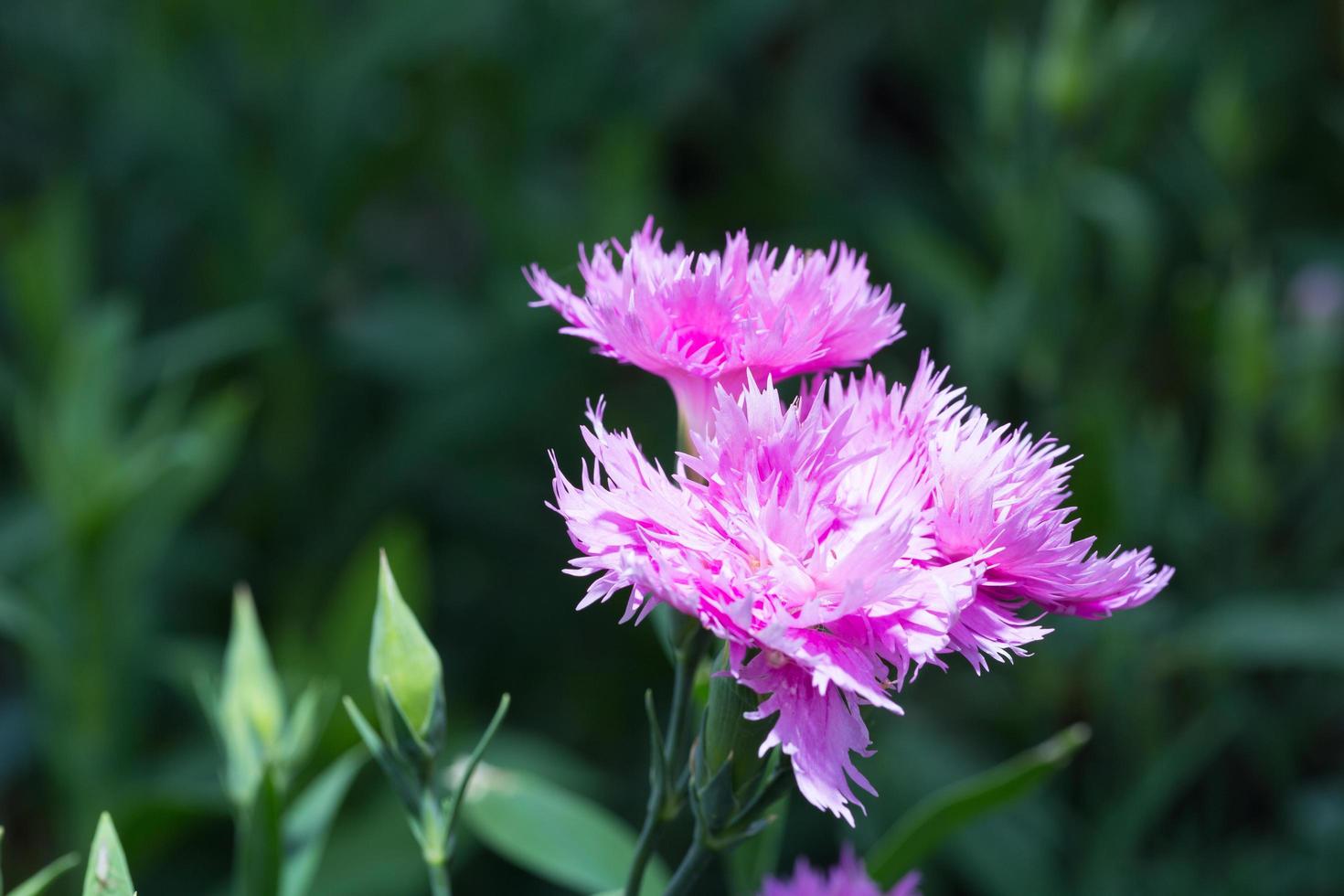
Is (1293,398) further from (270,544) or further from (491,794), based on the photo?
(270,544)

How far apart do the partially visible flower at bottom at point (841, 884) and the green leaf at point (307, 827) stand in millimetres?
262

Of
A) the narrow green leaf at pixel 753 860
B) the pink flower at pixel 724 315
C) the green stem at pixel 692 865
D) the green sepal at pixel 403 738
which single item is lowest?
the green sepal at pixel 403 738

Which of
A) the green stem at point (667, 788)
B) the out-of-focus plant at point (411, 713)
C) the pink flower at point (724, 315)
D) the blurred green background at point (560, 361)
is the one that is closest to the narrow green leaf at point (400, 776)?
the out-of-focus plant at point (411, 713)

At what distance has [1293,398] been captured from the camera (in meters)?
1.41

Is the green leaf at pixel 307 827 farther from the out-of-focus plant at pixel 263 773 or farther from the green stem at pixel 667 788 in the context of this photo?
the green stem at pixel 667 788

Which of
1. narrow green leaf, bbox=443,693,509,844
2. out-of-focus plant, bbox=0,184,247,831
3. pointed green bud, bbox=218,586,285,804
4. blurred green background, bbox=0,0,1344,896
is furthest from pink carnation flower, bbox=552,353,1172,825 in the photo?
out-of-focus plant, bbox=0,184,247,831

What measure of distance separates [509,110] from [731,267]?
1.42m

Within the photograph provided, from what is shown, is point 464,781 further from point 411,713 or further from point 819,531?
point 819,531

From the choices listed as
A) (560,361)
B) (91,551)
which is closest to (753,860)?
(91,551)

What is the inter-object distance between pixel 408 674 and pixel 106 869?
0.15 meters

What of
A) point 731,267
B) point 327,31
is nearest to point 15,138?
point 327,31

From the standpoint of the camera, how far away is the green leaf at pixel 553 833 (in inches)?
31.0

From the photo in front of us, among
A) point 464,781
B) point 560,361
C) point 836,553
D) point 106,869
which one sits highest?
point 560,361

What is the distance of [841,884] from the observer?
0.72m
